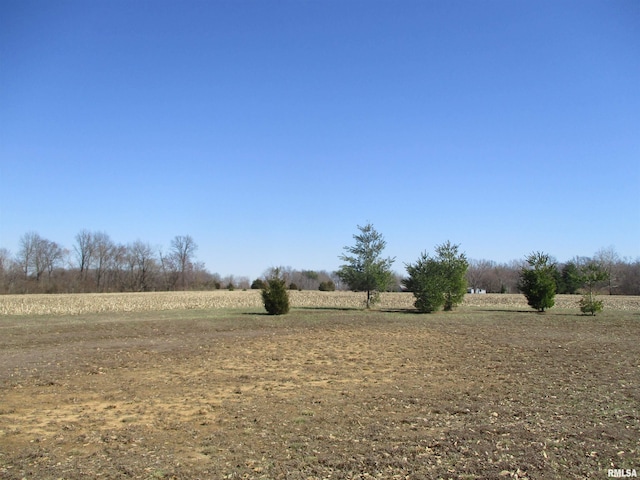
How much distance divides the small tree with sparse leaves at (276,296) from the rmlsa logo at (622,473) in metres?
21.6

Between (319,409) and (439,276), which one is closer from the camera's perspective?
(319,409)

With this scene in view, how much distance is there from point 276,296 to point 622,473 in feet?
71.5

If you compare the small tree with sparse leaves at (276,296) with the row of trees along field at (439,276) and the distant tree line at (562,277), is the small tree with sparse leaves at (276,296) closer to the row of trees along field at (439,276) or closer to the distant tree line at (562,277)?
the row of trees along field at (439,276)

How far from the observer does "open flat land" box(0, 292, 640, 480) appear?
16.0 feet

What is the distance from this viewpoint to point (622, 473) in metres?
4.55

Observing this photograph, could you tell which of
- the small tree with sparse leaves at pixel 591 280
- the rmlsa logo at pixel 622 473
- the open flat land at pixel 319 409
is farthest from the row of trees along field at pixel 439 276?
the rmlsa logo at pixel 622 473

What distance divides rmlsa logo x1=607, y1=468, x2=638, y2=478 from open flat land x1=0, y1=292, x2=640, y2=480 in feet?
0.44

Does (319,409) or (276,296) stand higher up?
(276,296)

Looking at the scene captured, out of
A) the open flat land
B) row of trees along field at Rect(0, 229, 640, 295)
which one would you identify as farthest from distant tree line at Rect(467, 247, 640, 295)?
the open flat land

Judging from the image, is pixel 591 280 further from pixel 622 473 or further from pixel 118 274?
pixel 118 274

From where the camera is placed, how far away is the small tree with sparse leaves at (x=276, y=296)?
84.2 feet

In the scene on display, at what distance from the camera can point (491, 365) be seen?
35.2 feet

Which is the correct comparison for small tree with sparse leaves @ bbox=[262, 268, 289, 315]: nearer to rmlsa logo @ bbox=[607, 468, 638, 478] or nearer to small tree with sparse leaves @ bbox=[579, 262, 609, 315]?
small tree with sparse leaves @ bbox=[579, 262, 609, 315]

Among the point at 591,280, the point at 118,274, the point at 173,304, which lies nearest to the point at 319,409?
the point at 591,280
